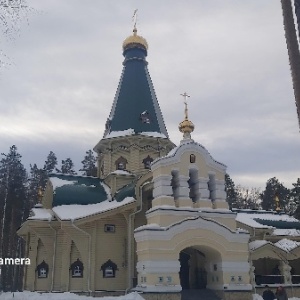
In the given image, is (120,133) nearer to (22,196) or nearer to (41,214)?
(41,214)

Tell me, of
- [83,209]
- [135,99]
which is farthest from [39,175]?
[83,209]

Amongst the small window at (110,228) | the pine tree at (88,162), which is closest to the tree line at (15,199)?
the pine tree at (88,162)

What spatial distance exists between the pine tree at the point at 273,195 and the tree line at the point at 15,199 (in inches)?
827

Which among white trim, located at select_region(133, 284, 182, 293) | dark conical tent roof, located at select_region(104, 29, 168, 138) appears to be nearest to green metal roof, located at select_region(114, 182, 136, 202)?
dark conical tent roof, located at select_region(104, 29, 168, 138)

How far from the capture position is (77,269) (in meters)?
19.0

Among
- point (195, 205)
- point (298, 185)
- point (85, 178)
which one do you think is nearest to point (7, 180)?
point (85, 178)

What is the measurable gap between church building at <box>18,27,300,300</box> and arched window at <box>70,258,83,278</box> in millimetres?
47

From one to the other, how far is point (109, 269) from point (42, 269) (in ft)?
12.3

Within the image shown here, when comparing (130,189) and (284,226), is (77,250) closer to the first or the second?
(130,189)

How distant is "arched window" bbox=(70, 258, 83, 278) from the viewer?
61.9ft

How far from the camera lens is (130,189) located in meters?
20.2

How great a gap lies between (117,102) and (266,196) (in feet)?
93.1

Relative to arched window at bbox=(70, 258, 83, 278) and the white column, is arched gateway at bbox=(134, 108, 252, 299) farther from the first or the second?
arched window at bbox=(70, 258, 83, 278)

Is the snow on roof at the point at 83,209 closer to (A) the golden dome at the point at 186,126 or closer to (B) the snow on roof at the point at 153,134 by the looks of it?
(A) the golden dome at the point at 186,126
